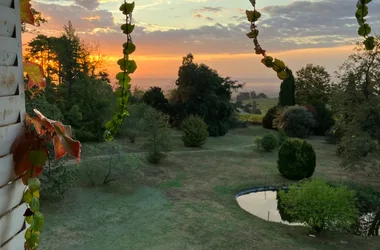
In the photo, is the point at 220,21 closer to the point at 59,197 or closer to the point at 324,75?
the point at 59,197

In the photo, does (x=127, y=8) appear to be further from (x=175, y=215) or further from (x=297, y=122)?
(x=297, y=122)

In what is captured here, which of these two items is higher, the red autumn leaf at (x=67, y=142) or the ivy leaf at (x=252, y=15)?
the ivy leaf at (x=252, y=15)

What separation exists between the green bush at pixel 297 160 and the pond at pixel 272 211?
1.06 meters

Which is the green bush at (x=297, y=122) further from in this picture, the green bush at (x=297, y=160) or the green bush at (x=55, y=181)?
the green bush at (x=55, y=181)

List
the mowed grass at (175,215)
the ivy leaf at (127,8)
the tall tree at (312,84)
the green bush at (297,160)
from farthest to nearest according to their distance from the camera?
the tall tree at (312,84)
the green bush at (297,160)
the mowed grass at (175,215)
the ivy leaf at (127,8)

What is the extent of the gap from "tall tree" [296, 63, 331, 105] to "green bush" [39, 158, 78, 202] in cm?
1746

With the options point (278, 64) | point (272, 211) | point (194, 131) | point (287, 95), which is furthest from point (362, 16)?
point (287, 95)

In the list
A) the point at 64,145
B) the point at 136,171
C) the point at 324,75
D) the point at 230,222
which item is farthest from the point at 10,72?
the point at 324,75

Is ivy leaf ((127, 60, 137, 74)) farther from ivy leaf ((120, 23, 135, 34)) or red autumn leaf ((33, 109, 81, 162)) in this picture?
red autumn leaf ((33, 109, 81, 162))

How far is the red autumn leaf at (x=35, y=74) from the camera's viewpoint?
0.89m

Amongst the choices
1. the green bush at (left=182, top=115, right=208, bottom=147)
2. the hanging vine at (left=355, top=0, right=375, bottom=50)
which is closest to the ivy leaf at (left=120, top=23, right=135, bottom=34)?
the hanging vine at (left=355, top=0, right=375, bottom=50)

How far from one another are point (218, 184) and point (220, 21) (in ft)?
30.4

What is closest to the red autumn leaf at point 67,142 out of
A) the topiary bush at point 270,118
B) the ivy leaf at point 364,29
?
the ivy leaf at point 364,29

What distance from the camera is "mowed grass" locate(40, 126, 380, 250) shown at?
6.39 m
